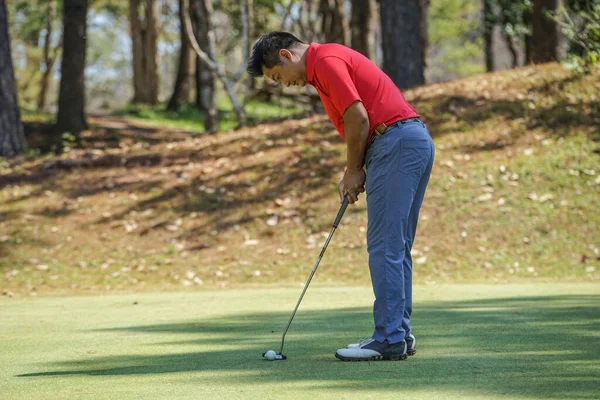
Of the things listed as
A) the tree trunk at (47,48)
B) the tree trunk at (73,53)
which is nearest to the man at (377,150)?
the tree trunk at (73,53)

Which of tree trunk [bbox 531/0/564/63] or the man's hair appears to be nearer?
the man's hair

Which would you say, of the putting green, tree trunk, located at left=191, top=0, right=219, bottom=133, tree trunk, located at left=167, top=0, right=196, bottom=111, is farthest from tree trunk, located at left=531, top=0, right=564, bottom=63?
tree trunk, located at left=167, top=0, right=196, bottom=111

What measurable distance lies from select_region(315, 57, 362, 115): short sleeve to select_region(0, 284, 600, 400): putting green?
143 centimetres

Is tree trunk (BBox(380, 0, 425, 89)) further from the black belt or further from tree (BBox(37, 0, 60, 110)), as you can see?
tree (BBox(37, 0, 60, 110))

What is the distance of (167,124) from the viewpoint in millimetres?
28078

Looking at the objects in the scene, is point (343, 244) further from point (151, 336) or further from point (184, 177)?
point (151, 336)

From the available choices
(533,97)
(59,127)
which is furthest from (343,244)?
(59,127)

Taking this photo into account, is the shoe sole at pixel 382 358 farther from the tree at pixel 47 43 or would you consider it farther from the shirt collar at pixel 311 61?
the tree at pixel 47 43

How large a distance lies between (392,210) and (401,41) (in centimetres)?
1388

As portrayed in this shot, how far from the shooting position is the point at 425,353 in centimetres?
524

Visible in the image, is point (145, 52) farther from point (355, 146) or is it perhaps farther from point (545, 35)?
point (355, 146)

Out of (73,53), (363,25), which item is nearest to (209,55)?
(73,53)

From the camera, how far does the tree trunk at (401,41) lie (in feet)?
60.8

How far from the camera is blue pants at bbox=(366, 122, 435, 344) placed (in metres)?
5.12
